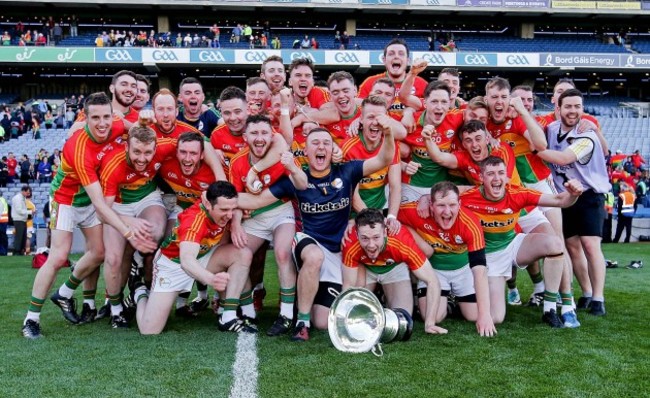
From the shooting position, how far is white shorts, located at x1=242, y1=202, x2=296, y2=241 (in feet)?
18.9

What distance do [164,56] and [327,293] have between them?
93.2 feet

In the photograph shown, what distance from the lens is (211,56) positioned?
3191cm

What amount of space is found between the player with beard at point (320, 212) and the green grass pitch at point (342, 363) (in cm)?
38

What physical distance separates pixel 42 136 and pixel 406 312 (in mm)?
23604

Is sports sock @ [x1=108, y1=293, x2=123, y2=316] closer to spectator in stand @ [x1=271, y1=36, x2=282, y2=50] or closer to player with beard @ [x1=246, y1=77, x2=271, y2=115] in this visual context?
player with beard @ [x1=246, y1=77, x2=271, y2=115]

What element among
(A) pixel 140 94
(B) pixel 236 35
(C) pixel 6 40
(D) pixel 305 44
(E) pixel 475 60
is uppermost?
(B) pixel 236 35

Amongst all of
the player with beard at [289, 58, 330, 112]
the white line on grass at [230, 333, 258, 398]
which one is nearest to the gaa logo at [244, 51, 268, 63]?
the player with beard at [289, 58, 330, 112]

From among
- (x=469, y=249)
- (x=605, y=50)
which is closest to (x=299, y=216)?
(x=469, y=249)

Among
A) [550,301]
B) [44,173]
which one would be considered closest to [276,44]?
[44,173]

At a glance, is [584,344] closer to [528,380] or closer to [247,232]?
[528,380]

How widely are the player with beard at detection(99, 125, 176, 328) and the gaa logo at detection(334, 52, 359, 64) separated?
2789cm

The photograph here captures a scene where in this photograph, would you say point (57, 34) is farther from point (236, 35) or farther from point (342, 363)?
point (342, 363)

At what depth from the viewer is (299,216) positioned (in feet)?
19.3

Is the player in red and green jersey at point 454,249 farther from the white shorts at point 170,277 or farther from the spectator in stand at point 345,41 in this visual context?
the spectator in stand at point 345,41
